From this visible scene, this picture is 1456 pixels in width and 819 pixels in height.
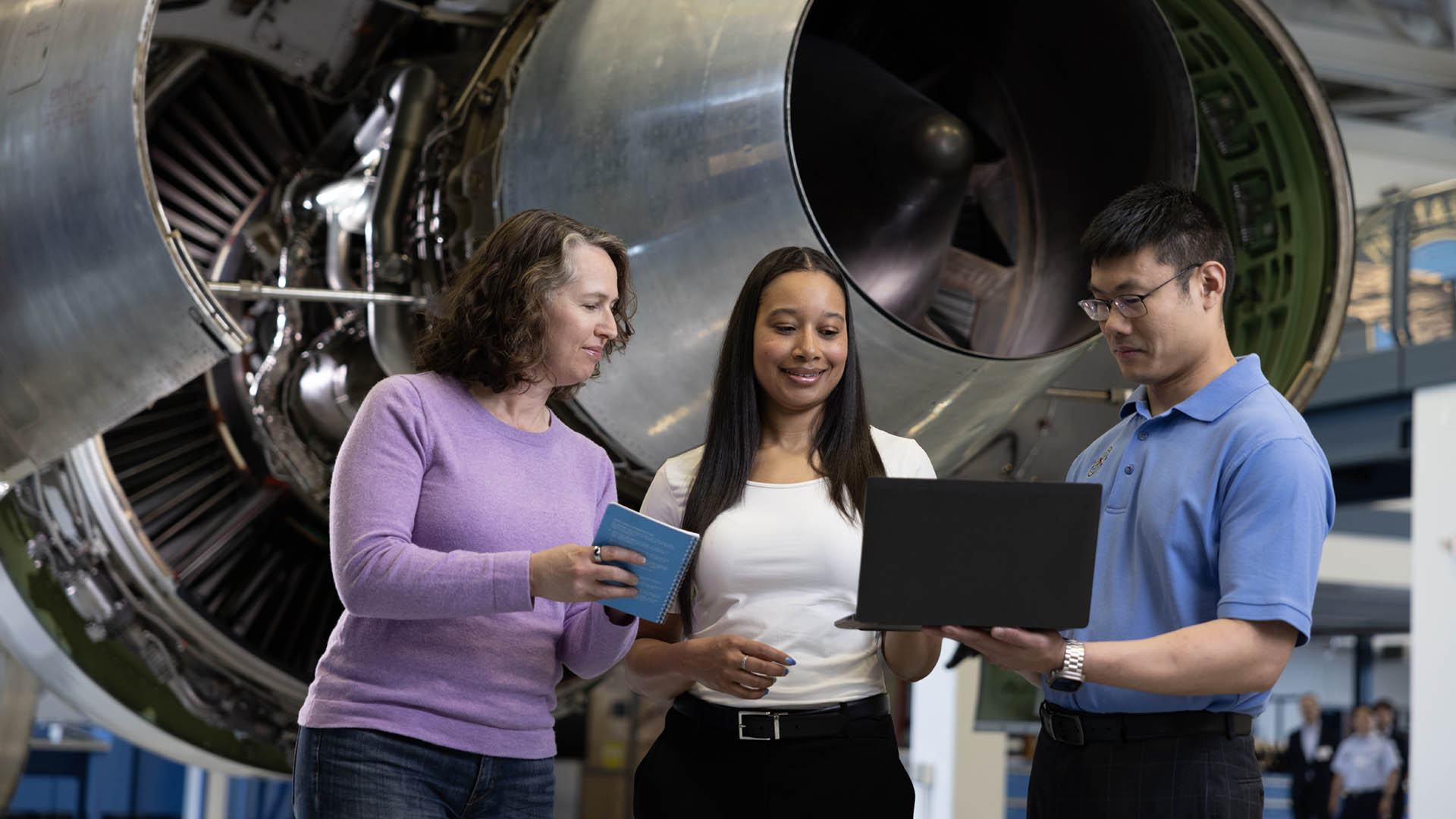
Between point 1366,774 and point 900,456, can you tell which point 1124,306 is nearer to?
point 900,456

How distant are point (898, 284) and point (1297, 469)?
0.80m

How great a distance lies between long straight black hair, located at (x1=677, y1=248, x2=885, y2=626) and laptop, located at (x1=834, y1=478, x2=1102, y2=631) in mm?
480

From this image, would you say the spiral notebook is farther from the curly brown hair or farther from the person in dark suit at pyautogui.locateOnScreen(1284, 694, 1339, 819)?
the person in dark suit at pyautogui.locateOnScreen(1284, 694, 1339, 819)

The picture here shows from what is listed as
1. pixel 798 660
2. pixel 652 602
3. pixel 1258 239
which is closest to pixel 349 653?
pixel 652 602

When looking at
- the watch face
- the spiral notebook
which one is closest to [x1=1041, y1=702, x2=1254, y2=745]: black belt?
the watch face

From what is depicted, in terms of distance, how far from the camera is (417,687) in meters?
2.06

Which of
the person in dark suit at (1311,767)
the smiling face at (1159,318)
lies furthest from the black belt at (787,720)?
the person in dark suit at (1311,767)

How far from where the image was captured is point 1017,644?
6.03 ft

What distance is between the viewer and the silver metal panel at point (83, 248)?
2094 millimetres

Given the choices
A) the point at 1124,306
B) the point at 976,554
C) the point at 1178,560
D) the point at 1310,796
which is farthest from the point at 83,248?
the point at 1310,796

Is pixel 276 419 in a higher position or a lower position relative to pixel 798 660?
higher

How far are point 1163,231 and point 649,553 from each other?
0.91m

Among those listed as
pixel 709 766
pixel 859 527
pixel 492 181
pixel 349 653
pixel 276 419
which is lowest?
pixel 709 766

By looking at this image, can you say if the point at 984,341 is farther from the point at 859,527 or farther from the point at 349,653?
the point at 349,653
